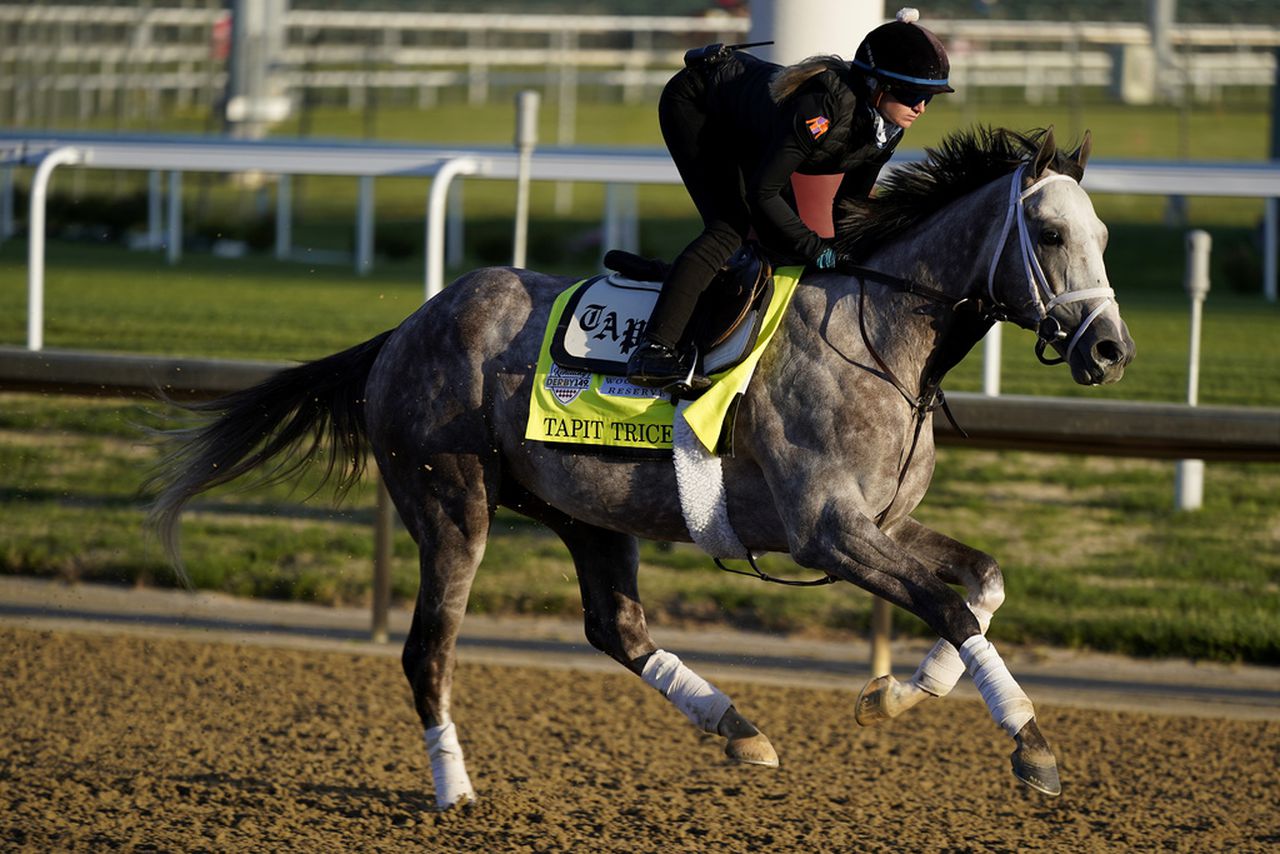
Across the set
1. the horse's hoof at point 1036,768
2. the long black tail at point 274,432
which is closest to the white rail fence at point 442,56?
the long black tail at point 274,432

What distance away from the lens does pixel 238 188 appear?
23.0 meters

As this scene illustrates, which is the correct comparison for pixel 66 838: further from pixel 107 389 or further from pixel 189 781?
pixel 107 389

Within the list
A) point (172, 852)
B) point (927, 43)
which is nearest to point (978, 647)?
point (927, 43)

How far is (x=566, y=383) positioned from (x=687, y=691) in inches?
35.1

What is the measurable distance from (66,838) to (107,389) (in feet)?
8.44

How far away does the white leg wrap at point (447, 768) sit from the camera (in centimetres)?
466

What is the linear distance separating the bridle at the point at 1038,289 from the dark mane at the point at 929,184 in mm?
187

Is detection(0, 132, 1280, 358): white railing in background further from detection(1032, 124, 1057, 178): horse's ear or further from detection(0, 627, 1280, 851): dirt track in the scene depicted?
detection(1032, 124, 1057, 178): horse's ear

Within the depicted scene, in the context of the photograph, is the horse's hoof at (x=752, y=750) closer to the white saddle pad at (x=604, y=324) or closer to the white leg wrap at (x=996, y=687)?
the white leg wrap at (x=996, y=687)

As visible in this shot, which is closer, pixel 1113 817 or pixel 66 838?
pixel 66 838

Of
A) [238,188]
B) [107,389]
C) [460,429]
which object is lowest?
[238,188]

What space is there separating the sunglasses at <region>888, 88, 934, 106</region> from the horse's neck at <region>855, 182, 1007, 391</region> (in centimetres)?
27

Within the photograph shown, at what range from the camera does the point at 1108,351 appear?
3.79 m

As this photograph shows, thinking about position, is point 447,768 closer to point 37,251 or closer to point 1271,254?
point 37,251
